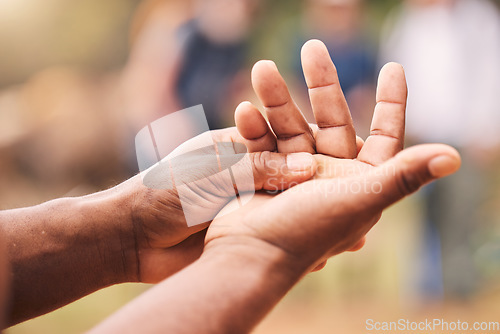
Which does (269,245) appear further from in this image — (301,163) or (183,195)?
(183,195)

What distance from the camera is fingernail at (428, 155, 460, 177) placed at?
2.04 feet

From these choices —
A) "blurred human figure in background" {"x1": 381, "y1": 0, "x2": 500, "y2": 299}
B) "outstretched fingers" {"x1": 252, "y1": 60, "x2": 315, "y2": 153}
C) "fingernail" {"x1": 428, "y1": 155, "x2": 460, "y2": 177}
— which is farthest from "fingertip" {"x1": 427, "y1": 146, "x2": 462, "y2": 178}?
"blurred human figure in background" {"x1": 381, "y1": 0, "x2": 500, "y2": 299}

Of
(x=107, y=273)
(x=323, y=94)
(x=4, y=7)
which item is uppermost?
(x=4, y=7)

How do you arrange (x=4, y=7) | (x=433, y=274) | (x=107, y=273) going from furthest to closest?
(x=4, y=7) < (x=433, y=274) < (x=107, y=273)

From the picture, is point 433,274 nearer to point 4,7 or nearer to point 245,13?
point 245,13

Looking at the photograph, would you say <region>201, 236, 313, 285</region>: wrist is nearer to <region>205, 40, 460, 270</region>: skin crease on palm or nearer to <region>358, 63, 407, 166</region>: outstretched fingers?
<region>205, 40, 460, 270</region>: skin crease on palm

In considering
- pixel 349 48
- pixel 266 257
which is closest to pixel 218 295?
pixel 266 257

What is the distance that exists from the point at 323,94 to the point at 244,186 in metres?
0.26

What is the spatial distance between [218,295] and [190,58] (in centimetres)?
116

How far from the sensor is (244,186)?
93 cm

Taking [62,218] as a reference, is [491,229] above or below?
below

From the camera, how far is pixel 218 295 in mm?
633

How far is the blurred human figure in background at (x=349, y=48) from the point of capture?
83.9 inches

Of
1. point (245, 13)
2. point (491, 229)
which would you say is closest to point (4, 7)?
point (245, 13)
